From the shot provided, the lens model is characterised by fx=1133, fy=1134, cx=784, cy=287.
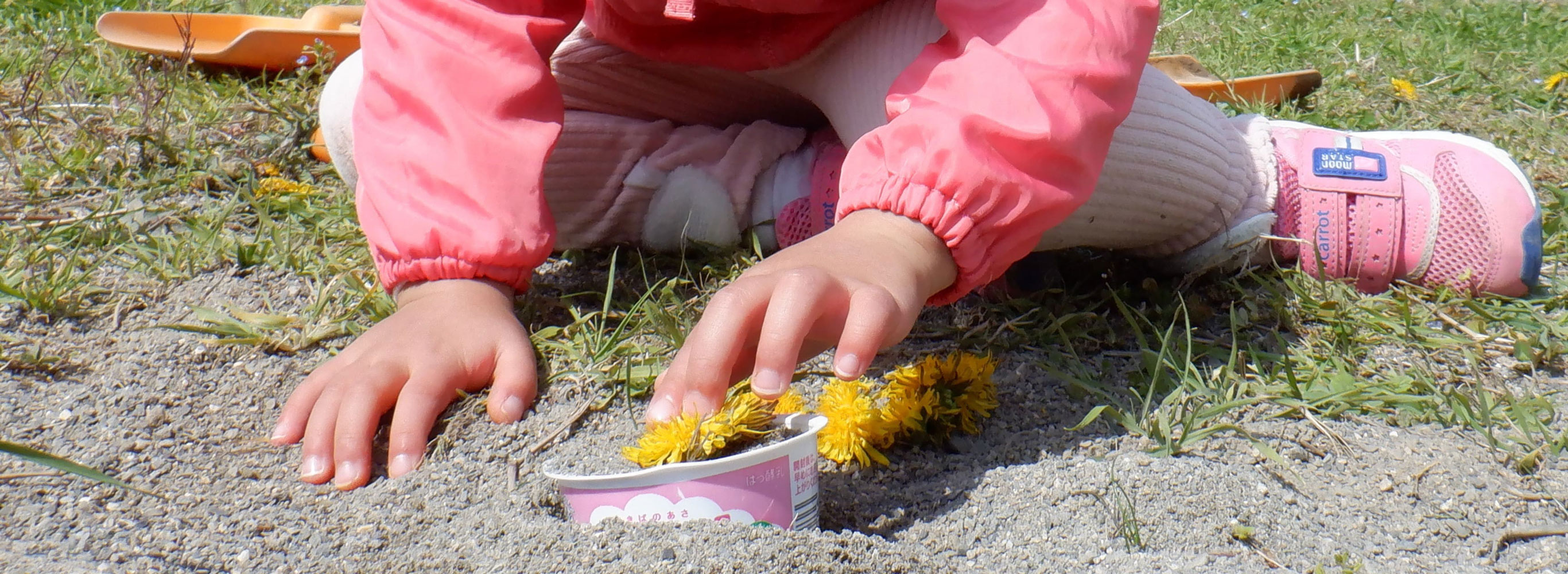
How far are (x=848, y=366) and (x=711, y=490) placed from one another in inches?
6.3

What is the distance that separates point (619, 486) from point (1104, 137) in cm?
68

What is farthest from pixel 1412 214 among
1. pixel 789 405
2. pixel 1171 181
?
pixel 789 405

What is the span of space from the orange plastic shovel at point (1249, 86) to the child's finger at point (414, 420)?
1.70 m

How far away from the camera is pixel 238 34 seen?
289 centimetres

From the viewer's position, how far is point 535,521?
102 centimetres

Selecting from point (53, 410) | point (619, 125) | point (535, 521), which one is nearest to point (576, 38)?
point (619, 125)

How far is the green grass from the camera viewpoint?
1362mm

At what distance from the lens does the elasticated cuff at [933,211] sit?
3.85 feet

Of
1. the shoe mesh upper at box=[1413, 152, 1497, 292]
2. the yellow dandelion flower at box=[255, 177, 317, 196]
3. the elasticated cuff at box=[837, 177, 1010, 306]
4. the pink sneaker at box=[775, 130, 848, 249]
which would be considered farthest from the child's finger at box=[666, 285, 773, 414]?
the yellow dandelion flower at box=[255, 177, 317, 196]

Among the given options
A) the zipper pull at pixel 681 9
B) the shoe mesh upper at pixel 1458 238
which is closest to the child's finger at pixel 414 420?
the zipper pull at pixel 681 9

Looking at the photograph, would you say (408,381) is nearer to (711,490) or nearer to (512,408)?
(512,408)

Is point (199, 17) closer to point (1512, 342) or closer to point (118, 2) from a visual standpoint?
point (118, 2)

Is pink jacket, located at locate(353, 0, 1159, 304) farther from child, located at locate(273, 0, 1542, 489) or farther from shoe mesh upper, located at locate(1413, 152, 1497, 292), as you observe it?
shoe mesh upper, located at locate(1413, 152, 1497, 292)

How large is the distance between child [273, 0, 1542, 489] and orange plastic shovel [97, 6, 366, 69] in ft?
2.53
